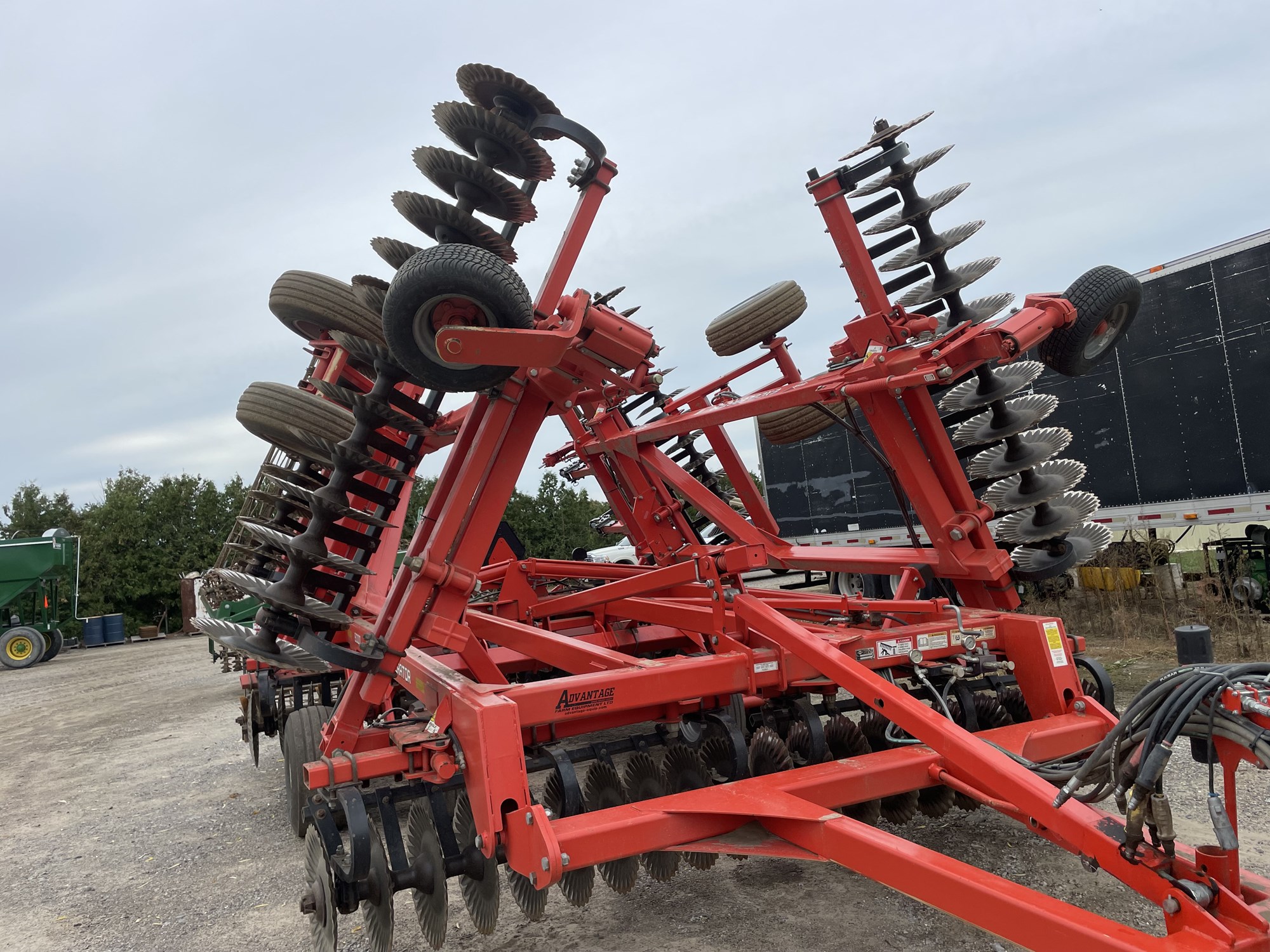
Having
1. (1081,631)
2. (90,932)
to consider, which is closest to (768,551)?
(90,932)

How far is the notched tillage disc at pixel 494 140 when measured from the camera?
3.49 meters

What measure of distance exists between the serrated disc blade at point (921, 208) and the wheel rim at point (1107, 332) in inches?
41.9

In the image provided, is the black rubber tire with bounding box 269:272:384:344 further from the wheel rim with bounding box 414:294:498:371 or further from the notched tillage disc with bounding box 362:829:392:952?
the notched tillage disc with bounding box 362:829:392:952

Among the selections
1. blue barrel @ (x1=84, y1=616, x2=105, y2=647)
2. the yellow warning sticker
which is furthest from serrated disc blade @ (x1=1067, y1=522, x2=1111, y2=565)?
blue barrel @ (x1=84, y1=616, x2=105, y2=647)

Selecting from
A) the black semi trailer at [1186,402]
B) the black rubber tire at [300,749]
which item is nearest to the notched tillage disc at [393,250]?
the black rubber tire at [300,749]

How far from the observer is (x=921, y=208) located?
461 cm

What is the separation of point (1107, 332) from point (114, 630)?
2660 cm

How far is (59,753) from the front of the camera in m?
8.27

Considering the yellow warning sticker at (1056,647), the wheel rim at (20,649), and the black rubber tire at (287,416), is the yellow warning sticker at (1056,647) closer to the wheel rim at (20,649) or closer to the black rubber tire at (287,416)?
the black rubber tire at (287,416)

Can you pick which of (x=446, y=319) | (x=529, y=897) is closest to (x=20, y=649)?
(x=529, y=897)

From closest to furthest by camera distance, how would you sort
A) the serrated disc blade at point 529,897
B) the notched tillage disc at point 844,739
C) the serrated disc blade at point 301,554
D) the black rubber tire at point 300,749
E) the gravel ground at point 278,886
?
the serrated disc blade at point 529,897
the gravel ground at point 278,886
the serrated disc blade at point 301,554
the notched tillage disc at point 844,739
the black rubber tire at point 300,749

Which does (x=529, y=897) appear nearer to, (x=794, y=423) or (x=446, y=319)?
(x=446, y=319)

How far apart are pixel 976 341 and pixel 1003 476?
3.11 ft

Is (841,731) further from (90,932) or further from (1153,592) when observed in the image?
(1153,592)
